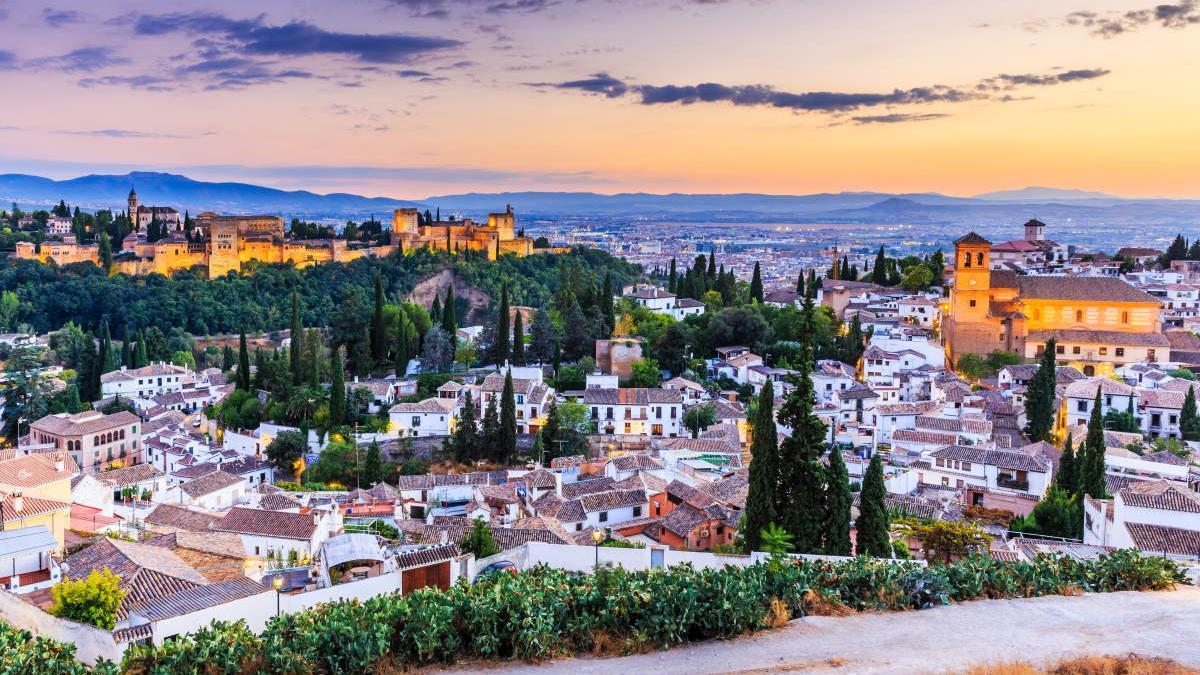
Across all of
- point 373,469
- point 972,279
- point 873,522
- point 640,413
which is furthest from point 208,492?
point 972,279

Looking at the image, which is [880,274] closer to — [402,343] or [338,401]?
[402,343]

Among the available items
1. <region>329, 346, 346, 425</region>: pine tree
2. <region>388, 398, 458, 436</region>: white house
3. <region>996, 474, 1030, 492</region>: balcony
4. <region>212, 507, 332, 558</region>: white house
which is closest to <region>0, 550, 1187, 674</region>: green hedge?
<region>212, 507, 332, 558</region>: white house

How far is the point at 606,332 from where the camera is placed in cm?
3428

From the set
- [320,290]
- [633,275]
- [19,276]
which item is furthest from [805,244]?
[19,276]

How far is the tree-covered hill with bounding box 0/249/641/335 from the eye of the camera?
52.5 meters

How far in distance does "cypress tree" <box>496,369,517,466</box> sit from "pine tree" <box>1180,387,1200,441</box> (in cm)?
1778

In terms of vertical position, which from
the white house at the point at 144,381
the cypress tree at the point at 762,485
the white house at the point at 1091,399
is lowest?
the white house at the point at 144,381

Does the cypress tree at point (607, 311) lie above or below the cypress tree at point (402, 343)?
above

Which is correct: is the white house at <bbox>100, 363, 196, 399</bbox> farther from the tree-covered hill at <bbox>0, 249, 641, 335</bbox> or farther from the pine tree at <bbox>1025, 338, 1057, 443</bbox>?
the pine tree at <bbox>1025, 338, 1057, 443</bbox>

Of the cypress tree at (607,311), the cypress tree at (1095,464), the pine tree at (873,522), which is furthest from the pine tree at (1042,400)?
the cypress tree at (607,311)

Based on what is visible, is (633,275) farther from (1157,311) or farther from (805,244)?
(805,244)

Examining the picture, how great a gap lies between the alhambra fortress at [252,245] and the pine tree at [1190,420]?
1684 inches

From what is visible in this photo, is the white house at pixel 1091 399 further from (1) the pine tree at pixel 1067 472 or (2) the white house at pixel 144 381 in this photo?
(2) the white house at pixel 144 381

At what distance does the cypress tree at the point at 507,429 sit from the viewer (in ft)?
84.2
